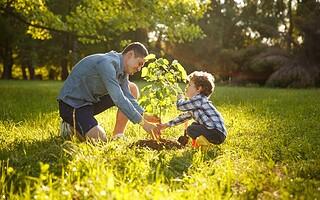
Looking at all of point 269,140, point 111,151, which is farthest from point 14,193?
point 269,140

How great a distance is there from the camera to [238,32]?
32.9 meters

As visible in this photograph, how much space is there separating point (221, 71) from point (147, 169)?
1045 inches

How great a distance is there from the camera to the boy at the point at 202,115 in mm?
4473

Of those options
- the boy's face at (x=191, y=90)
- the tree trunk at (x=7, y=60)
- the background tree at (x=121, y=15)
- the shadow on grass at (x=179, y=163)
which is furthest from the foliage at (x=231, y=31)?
the shadow on grass at (x=179, y=163)

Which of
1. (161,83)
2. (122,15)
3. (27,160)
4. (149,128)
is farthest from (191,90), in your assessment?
(122,15)

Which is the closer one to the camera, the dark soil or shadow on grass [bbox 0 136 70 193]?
shadow on grass [bbox 0 136 70 193]

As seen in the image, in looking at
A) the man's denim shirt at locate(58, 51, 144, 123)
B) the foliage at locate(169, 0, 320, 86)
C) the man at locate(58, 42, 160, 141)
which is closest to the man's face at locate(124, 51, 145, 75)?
the man at locate(58, 42, 160, 141)

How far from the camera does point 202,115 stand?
4570 millimetres

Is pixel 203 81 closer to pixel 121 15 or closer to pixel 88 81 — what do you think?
pixel 88 81

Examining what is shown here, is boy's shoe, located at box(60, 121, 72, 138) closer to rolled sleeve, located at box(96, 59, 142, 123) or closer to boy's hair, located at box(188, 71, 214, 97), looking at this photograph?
rolled sleeve, located at box(96, 59, 142, 123)

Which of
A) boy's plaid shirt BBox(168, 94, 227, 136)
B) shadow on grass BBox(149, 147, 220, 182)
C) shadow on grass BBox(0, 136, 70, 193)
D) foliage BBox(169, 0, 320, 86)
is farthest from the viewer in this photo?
foliage BBox(169, 0, 320, 86)

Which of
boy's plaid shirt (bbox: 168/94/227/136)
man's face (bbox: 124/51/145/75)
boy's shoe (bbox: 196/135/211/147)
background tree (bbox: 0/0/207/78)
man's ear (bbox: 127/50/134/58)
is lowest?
boy's shoe (bbox: 196/135/211/147)

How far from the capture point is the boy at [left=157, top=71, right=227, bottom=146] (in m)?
4.47

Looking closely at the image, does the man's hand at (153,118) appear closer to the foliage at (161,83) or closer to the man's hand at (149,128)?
the foliage at (161,83)
